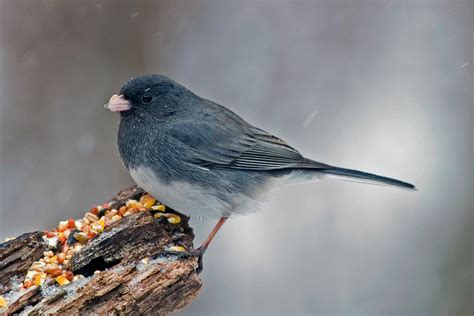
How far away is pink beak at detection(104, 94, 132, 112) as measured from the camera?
3018 mm

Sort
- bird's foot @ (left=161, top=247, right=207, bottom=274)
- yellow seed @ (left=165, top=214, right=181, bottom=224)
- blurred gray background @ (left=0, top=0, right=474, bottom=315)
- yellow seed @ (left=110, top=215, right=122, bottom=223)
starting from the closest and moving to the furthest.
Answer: bird's foot @ (left=161, top=247, right=207, bottom=274)
yellow seed @ (left=110, top=215, right=122, bottom=223)
yellow seed @ (left=165, top=214, right=181, bottom=224)
blurred gray background @ (left=0, top=0, right=474, bottom=315)

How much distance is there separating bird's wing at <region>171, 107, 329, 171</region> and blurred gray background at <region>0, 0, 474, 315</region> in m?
1.46

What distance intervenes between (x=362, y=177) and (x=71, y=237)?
4.75 feet

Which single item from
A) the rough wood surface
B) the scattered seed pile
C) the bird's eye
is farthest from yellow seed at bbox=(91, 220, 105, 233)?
the bird's eye

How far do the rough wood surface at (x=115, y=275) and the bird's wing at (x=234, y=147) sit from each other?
18.9 inches

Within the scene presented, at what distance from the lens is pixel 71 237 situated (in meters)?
2.68

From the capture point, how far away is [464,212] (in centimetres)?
432

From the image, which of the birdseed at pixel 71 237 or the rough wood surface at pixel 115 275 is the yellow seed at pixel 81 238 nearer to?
the birdseed at pixel 71 237

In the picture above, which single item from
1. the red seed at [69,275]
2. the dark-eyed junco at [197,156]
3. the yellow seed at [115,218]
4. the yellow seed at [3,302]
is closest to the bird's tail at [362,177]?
the dark-eyed junco at [197,156]

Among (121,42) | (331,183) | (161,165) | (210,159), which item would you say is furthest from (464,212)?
(121,42)

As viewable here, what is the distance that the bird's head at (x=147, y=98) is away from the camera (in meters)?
3.05

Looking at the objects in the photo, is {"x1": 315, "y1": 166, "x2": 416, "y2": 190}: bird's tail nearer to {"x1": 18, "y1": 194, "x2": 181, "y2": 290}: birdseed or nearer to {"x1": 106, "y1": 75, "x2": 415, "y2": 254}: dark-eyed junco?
{"x1": 106, "y1": 75, "x2": 415, "y2": 254}: dark-eyed junco

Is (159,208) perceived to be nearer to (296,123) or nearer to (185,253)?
(185,253)

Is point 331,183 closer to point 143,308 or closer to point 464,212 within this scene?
point 464,212
